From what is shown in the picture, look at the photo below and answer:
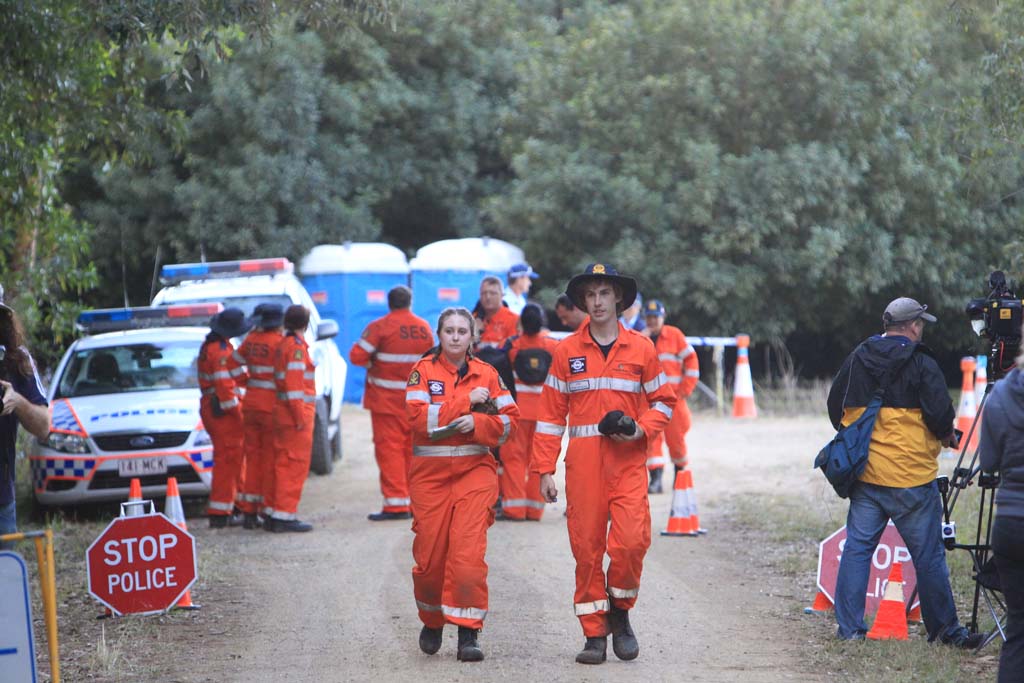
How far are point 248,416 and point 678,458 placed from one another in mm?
3935

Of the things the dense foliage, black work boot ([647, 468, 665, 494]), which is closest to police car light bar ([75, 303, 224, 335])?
black work boot ([647, 468, 665, 494])

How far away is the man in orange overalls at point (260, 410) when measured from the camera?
39.5ft

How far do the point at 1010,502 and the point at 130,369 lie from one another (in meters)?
10.1

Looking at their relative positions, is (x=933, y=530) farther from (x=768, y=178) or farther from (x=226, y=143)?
(x=226, y=143)

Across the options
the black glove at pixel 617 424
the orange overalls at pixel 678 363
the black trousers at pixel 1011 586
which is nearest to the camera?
the black trousers at pixel 1011 586

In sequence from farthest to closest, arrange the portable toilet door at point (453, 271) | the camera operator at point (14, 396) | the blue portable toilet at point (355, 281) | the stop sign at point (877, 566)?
the blue portable toilet at point (355, 281)
the portable toilet door at point (453, 271)
the stop sign at point (877, 566)
the camera operator at point (14, 396)

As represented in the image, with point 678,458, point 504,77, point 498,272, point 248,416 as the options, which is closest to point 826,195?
point 498,272

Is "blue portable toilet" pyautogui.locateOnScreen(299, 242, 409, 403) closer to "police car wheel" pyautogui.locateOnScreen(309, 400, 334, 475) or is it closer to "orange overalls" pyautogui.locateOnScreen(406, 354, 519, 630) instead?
"police car wheel" pyautogui.locateOnScreen(309, 400, 334, 475)

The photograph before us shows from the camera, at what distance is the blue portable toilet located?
22.9 metres

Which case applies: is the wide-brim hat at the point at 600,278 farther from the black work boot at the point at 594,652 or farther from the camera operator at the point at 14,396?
the camera operator at the point at 14,396

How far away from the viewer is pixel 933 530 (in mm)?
7414

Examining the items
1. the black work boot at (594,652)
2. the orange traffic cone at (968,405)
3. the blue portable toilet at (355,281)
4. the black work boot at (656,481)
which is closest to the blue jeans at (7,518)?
A: the black work boot at (594,652)

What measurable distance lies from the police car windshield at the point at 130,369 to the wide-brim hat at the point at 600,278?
272 inches

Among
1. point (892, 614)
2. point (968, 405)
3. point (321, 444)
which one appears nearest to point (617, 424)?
point (892, 614)
